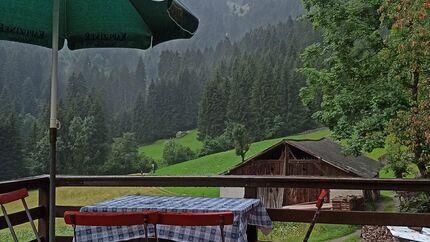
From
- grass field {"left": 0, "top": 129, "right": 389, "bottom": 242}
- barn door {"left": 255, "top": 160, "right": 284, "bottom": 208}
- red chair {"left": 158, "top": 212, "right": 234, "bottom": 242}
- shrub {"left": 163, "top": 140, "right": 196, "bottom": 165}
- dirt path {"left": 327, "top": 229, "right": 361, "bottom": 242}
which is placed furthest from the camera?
shrub {"left": 163, "top": 140, "right": 196, "bottom": 165}

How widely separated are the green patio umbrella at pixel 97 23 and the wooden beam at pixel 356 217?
152 cm

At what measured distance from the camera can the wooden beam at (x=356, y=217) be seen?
11.0 ft

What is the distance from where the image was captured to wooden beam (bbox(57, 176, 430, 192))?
11.2ft

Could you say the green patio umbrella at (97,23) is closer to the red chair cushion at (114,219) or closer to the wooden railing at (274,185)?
the red chair cushion at (114,219)

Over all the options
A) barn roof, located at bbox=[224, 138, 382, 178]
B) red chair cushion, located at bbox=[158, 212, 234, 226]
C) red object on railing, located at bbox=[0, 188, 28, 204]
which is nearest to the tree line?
barn roof, located at bbox=[224, 138, 382, 178]

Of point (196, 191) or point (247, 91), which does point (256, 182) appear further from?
point (247, 91)

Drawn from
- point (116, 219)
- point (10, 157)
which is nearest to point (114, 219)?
point (116, 219)

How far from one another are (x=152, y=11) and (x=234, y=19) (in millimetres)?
92748

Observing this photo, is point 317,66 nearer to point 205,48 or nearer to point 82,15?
point 82,15

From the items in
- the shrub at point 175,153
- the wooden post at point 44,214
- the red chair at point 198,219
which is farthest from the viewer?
the shrub at point 175,153

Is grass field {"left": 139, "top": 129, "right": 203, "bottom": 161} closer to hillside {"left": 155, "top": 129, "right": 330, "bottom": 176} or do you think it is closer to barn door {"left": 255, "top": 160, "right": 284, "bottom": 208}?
hillside {"left": 155, "top": 129, "right": 330, "bottom": 176}

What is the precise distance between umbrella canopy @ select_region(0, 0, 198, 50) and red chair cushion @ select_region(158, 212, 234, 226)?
1103mm

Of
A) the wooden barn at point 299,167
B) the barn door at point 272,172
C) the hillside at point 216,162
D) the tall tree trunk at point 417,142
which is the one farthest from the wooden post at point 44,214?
the hillside at point 216,162

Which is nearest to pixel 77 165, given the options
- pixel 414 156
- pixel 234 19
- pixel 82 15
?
pixel 414 156
